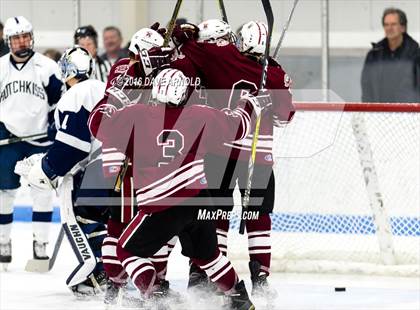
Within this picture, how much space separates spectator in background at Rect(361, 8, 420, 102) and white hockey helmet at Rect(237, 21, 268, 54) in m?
1.96

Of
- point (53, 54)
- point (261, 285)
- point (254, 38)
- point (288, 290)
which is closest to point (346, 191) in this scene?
point (288, 290)

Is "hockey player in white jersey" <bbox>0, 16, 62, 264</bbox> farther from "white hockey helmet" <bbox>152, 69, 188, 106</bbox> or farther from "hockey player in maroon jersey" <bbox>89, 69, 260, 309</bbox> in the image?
"white hockey helmet" <bbox>152, 69, 188, 106</bbox>

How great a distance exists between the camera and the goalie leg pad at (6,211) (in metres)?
5.72

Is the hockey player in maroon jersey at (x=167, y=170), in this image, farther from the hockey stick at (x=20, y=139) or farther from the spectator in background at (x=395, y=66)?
the spectator in background at (x=395, y=66)

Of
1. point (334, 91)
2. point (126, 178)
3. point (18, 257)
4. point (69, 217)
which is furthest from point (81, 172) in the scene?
point (334, 91)

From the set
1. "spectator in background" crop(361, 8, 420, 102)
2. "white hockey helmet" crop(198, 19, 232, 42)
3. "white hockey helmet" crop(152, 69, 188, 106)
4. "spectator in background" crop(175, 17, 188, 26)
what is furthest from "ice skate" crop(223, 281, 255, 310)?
"spectator in background" crop(175, 17, 188, 26)

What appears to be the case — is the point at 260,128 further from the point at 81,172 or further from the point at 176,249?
the point at 176,249

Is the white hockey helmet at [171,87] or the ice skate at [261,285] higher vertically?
the white hockey helmet at [171,87]

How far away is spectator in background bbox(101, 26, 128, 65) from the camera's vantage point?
715 centimetres

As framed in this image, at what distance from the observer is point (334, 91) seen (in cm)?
662

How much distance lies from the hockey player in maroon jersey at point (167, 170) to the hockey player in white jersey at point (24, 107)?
1.60m

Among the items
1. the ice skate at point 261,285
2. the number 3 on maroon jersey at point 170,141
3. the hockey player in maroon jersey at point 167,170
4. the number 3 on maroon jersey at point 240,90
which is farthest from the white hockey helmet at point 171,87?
the ice skate at point 261,285

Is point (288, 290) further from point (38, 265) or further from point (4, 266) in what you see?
point (4, 266)

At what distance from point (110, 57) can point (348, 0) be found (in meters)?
1.53
